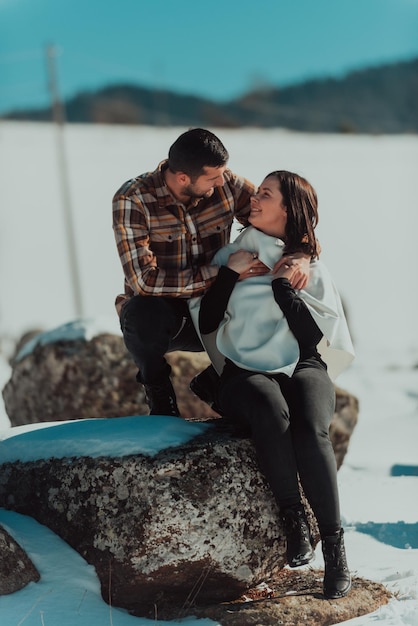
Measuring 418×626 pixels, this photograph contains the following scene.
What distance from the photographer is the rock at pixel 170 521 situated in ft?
11.0

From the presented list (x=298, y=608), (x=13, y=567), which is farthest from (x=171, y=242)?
(x=298, y=608)

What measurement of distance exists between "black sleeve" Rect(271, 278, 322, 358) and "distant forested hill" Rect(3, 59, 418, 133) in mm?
77843

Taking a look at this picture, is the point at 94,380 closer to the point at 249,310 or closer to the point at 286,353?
the point at 249,310

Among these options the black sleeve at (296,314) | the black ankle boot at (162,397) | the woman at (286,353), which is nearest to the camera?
the woman at (286,353)

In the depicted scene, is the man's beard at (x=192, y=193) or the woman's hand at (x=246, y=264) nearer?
the woman's hand at (x=246, y=264)

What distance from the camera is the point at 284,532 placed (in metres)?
3.55

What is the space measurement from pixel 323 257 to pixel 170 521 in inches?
927

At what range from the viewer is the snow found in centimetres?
350

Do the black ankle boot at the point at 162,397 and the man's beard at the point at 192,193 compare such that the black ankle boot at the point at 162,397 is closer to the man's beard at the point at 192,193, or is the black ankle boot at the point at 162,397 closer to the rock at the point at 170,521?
the rock at the point at 170,521

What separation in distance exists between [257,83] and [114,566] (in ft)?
276

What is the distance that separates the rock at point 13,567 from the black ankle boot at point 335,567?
1.12 meters

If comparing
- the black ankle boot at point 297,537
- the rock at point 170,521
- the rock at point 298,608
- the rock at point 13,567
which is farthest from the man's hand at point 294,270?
the rock at point 13,567

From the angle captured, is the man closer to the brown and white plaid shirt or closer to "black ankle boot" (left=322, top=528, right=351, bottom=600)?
the brown and white plaid shirt

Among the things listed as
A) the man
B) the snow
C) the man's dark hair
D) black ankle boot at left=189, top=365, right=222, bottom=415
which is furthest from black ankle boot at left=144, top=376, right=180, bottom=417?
the man's dark hair
